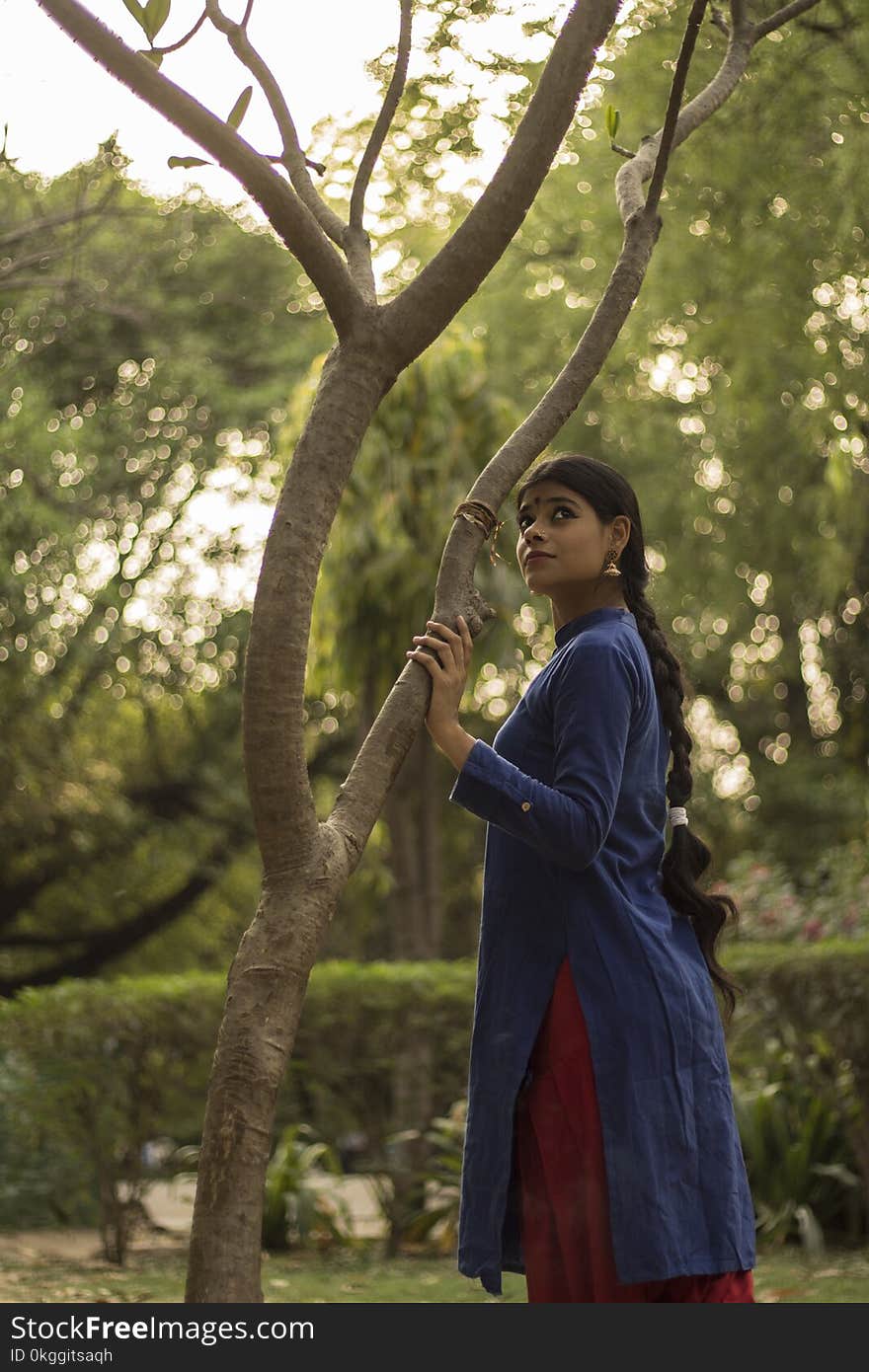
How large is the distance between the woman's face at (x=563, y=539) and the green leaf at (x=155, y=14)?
0.99m

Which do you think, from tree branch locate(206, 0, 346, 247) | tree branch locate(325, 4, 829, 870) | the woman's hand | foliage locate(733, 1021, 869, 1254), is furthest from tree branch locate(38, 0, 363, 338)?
foliage locate(733, 1021, 869, 1254)

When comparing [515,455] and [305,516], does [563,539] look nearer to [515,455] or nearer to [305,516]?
[515,455]

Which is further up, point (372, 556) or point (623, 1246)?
point (372, 556)

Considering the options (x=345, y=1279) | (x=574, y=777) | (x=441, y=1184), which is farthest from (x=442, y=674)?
(x=441, y=1184)

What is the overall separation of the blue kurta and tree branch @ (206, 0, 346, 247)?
1011mm

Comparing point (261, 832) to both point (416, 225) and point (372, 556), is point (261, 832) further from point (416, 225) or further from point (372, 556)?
point (372, 556)

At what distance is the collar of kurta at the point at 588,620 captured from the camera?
9.10 feet

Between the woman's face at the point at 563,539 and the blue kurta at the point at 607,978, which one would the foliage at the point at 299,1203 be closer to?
the blue kurta at the point at 607,978

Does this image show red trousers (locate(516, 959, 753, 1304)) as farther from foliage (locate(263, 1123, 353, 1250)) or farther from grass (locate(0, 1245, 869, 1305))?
foliage (locate(263, 1123, 353, 1250))

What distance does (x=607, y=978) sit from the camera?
2506 millimetres

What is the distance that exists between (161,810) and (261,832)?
62.1 feet

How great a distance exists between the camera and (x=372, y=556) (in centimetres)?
983

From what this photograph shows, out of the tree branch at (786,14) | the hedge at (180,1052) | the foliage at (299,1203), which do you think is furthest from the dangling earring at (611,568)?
the foliage at (299,1203)

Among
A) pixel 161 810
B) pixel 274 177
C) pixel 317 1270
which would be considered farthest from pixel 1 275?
pixel 161 810
